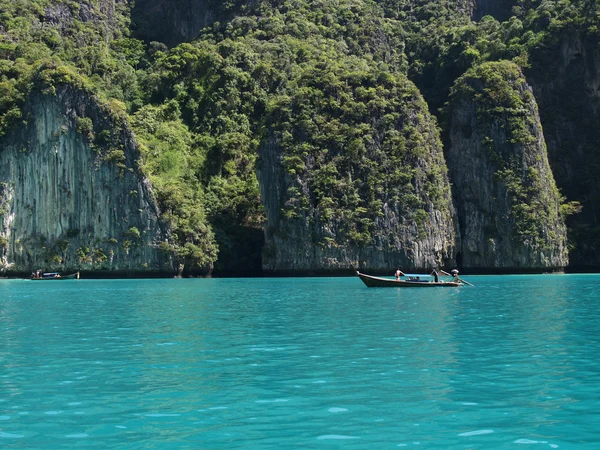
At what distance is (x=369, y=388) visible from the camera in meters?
13.3

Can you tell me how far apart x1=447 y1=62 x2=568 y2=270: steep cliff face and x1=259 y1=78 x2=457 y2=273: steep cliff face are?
3951 millimetres

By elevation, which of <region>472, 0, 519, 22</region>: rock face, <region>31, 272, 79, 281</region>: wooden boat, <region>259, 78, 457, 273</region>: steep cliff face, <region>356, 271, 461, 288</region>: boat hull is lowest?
<region>356, 271, 461, 288</region>: boat hull

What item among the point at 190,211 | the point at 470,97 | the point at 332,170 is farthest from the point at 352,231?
the point at 470,97

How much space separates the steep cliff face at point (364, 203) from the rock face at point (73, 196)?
511 inches

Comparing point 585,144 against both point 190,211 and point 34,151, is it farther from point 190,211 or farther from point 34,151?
point 34,151

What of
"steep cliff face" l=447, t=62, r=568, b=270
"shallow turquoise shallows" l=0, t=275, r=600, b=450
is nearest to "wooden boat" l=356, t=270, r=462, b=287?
"shallow turquoise shallows" l=0, t=275, r=600, b=450

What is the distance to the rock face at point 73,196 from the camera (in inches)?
3041

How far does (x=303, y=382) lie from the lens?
45.8 ft

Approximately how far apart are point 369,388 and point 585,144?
87351 millimetres

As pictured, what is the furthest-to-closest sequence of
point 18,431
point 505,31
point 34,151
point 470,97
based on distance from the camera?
point 505,31, point 470,97, point 34,151, point 18,431

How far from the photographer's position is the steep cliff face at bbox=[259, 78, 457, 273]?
262 ft

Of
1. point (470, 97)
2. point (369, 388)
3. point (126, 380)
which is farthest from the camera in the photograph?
point (470, 97)

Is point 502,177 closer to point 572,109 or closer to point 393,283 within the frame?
point 572,109

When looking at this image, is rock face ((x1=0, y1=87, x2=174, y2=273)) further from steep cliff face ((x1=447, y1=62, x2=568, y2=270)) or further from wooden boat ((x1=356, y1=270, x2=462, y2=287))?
steep cliff face ((x1=447, y1=62, x2=568, y2=270))
